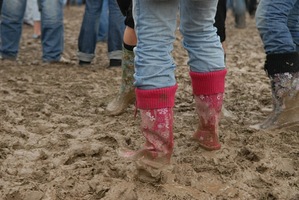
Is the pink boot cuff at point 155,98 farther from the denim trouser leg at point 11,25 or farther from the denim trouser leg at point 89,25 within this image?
the denim trouser leg at point 11,25

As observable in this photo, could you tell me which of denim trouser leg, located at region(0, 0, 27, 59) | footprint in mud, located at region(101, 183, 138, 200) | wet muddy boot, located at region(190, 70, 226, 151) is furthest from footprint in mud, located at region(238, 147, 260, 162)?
denim trouser leg, located at region(0, 0, 27, 59)

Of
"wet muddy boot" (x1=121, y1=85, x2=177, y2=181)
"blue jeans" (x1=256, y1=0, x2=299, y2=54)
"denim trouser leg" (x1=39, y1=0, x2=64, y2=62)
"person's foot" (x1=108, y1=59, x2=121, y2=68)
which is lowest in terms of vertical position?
"person's foot" (x1=108, y1=59, x2=121, y2=68)

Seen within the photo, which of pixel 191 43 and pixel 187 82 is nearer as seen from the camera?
pixel 191 43

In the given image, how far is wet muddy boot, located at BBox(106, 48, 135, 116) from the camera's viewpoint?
10.2 feet

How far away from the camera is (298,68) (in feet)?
8.87

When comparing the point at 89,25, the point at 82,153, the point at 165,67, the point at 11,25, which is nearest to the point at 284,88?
the point at 165,67

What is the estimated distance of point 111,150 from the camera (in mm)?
2416

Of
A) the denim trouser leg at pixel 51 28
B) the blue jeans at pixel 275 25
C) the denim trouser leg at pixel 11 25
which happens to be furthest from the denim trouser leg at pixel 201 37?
the denim trouser leg at pixel 11 25

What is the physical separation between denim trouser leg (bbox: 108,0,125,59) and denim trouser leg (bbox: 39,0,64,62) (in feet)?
1.90

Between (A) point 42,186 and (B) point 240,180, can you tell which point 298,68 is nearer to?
(B) point 240,180

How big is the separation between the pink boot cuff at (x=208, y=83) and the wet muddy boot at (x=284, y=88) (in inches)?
21.1

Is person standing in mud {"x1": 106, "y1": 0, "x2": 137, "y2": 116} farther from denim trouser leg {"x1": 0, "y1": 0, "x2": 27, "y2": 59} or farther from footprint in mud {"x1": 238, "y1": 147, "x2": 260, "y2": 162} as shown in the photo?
denim trouser leg {"x1": 0, "y1": 0, "x2": 27, "y2": 59}

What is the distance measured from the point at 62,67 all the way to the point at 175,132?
7.87 ft

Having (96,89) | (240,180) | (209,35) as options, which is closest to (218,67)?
(209,35)
